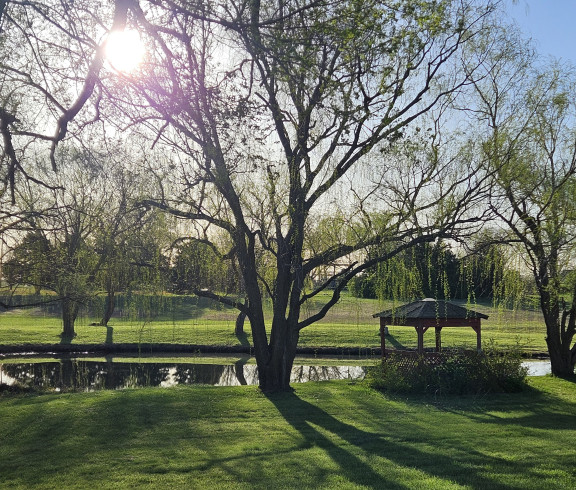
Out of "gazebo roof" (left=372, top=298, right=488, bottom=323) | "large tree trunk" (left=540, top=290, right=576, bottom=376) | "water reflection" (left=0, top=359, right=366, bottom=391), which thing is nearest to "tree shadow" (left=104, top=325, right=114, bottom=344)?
"water reflection" (left=0, top=359, right=366, bottom=391)

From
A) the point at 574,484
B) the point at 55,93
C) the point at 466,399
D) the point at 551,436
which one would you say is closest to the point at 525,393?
the point at 466,399

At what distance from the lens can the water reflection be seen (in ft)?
59.4

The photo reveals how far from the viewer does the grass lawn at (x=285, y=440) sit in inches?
272

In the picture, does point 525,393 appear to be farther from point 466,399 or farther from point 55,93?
point 55,93

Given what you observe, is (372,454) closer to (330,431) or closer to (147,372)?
(330,431)

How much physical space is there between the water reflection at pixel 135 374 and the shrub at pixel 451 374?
343cm

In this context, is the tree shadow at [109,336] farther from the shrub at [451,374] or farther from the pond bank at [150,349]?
the shrub at [451,374]

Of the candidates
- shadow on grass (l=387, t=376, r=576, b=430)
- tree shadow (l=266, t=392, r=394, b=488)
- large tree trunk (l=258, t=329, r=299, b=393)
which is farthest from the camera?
large tree trunk (l=258, t=329, r=299, b=393)

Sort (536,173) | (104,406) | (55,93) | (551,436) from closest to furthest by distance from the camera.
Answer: (55,93) < (551,436) < (104,406) < (536,173)

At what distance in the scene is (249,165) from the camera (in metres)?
12.2

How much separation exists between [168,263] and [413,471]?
305 inches

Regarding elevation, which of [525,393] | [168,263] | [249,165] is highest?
[249,165]

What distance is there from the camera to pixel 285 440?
9062 millimetres

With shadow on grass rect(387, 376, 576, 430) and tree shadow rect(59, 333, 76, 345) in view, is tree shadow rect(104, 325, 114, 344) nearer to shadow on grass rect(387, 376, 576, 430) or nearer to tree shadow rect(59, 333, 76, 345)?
tree shadow rect(59, 333, 76, 345)
